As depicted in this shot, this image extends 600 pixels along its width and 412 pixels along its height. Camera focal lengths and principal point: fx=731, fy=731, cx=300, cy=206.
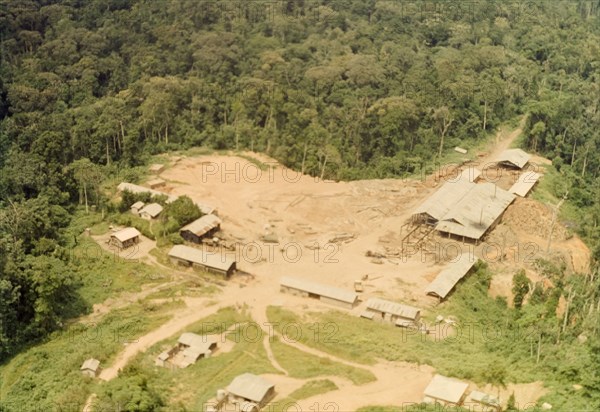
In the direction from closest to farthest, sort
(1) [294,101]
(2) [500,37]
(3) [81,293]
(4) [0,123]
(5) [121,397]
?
(5) [121,397] < (3) [81,293] < (4) [0,123] < (1) [294,101] < (2) [500,37]

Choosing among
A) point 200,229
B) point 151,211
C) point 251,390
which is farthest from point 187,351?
point 151,211

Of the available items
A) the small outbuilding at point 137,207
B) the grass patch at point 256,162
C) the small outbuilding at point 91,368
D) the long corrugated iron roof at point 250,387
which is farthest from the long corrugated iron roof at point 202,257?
the grass patch at point 256,162

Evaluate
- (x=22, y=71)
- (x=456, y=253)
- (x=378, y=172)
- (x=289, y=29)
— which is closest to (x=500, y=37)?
(x=289, y=29)

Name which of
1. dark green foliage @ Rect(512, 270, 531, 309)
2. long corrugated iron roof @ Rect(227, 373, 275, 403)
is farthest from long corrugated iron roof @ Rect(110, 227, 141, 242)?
dark green foliage @ Rect(512, 270, 531, 309)

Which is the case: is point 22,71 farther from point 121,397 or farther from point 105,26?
point 121,397

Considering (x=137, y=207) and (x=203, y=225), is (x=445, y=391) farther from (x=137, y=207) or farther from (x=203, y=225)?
(x=137, y=207)

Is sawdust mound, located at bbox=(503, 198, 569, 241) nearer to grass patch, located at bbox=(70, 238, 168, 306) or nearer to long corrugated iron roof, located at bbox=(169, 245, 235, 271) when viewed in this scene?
long corrugated iron roof, located at bbox=(169, 245, 235, 271)

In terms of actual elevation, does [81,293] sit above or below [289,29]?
below
